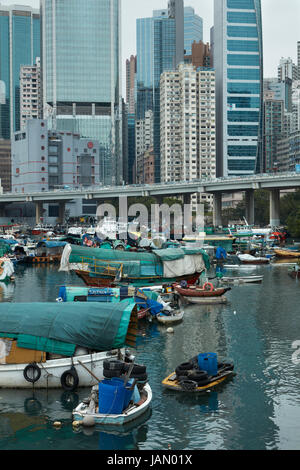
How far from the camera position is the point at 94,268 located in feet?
162

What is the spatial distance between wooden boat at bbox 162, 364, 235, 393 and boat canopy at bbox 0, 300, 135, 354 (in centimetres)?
276

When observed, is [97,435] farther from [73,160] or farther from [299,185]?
[73,160]

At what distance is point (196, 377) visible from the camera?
25.2 meters

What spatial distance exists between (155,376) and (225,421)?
607 cm

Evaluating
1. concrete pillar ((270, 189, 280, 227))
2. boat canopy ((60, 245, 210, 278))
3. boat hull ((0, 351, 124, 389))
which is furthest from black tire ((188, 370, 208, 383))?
concrete pillar ((270, 189, 280, 227))

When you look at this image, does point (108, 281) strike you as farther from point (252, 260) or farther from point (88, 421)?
point (252, 260)

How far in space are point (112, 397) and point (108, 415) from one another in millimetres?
688

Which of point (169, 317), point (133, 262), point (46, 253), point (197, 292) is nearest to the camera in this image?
point (169, 317)

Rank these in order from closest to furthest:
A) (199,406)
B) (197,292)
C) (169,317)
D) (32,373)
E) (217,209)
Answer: (199,406)
(32,373)
(169,317)
(197,292)
(217,209)

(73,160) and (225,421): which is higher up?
(73,160)

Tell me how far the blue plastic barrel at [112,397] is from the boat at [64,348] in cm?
321

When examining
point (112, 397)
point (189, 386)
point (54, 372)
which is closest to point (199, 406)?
point (189, 386)

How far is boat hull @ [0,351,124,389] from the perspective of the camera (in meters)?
24.9
